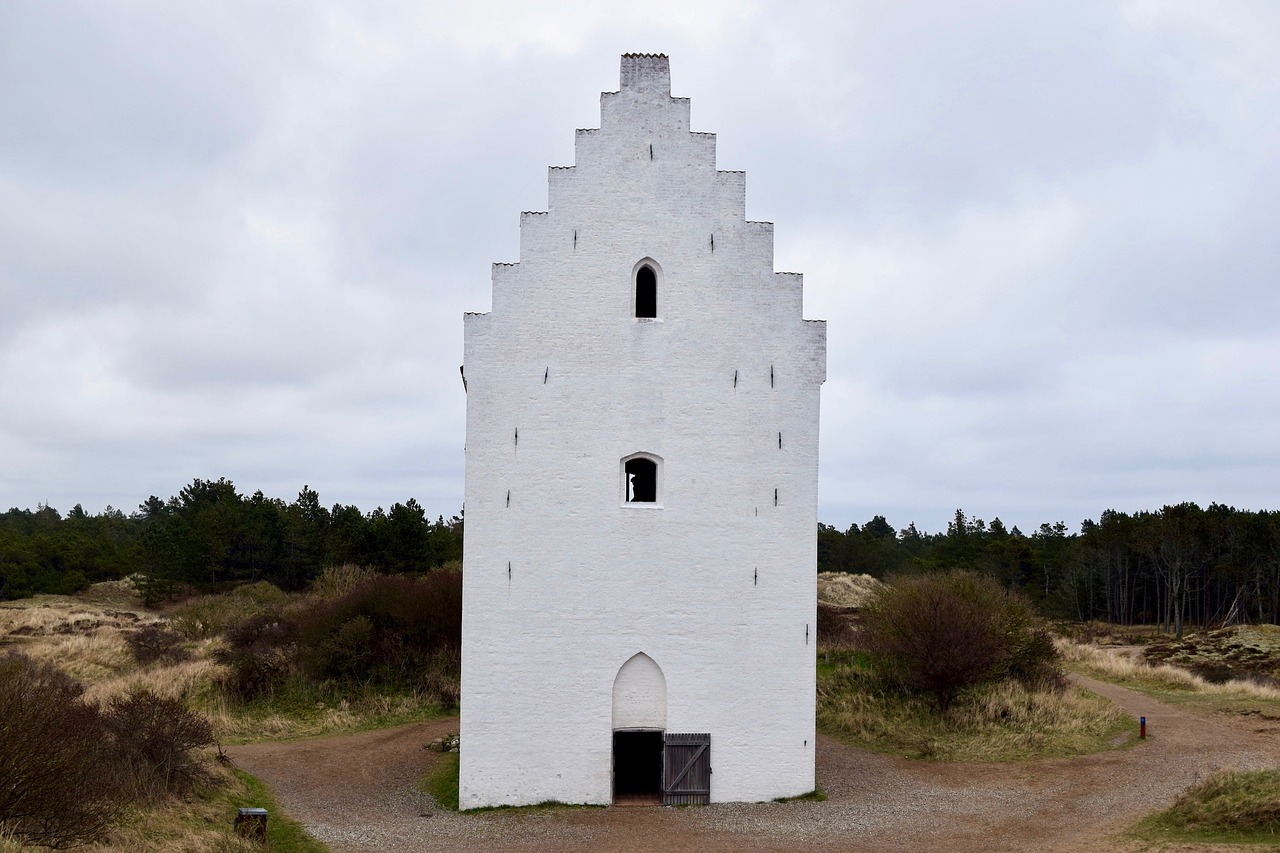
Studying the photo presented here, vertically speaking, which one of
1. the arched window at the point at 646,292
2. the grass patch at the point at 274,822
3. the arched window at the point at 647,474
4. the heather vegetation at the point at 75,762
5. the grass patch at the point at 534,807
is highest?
the arched window at the point at 646,292

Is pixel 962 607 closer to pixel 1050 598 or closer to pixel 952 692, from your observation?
pixel 952 692

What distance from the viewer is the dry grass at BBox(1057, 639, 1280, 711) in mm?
24328

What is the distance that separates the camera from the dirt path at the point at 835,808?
41.4 ft

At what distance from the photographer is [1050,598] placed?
61.5 m

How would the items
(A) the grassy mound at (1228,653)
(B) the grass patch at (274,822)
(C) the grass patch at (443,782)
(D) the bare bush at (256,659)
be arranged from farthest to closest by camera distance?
(A) the grassy mound at (1228,653)
(D) the bare bush at (256,659)
(C) the grass patch at (443,782)
(B) the grass patch at (274,822)

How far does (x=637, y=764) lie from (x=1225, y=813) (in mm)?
9627

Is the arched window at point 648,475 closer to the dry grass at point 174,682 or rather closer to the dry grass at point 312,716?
the dry grass at point 312,716

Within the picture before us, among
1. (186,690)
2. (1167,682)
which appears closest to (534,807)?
(186,690)

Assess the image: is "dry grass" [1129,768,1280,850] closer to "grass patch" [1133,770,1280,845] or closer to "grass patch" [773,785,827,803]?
"grass patch" [1133,770,1280,845]

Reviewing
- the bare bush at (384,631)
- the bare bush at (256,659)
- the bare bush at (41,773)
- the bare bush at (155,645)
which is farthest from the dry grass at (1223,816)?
the bare bush at (155,645)

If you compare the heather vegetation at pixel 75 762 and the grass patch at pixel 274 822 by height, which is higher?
the heather vegetation at pixel 75 762

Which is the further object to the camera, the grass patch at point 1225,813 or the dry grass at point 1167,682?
the dry grass at point 1167,682

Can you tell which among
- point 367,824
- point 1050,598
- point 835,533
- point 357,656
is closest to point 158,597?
point 357,656

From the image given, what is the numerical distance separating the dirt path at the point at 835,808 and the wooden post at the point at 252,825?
1.03m
